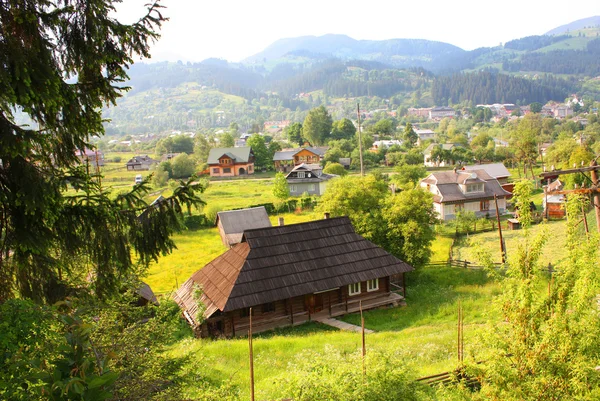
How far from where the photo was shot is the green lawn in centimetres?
1307

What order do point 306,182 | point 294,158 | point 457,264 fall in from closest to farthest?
1. point 457,264
2. point 306,182
3. point 294,158

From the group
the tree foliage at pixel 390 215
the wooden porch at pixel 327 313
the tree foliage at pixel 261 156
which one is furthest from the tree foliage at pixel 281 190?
the tree foliage at pixel 261 156

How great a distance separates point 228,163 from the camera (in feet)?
251

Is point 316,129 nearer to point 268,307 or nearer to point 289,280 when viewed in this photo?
point 289,280

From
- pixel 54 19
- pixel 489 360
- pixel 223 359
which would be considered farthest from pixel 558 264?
pixel 223 359

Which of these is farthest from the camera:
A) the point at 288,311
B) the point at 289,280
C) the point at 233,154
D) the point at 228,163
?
the point at 233,154

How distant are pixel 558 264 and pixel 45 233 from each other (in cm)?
806

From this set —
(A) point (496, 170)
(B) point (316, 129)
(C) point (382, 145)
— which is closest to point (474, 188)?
(A) point (496, 170)

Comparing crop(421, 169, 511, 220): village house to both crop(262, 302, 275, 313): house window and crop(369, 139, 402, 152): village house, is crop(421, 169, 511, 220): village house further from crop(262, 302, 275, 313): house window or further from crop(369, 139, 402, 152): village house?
crop(369, 139, 402, 152): village house

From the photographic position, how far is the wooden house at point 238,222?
Answer: 120ft

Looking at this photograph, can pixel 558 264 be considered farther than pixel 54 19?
Yes

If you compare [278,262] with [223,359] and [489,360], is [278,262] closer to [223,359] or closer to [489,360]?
[223,359]

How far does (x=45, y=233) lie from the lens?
20.2 feet

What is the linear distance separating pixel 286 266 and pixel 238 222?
654 inches
